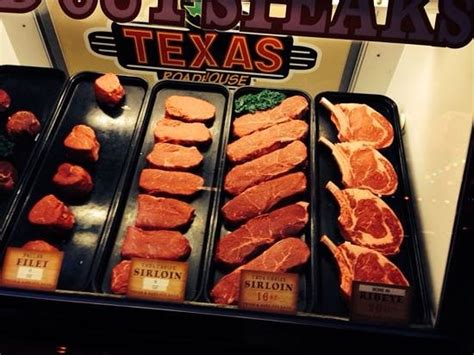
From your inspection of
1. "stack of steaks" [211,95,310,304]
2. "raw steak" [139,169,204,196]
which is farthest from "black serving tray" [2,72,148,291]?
"stack of steaks" [211,95,310,304]

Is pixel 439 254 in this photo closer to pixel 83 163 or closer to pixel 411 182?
pixel 411 182

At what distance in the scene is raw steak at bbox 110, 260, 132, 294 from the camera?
203cm

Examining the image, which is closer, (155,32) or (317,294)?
(317,294)

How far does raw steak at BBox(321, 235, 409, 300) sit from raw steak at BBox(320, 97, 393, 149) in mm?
702

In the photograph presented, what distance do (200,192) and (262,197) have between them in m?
0.29

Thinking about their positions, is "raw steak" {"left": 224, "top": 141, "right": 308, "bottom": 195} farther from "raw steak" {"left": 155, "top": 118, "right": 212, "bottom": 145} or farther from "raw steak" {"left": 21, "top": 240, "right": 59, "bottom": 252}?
"raw steak" {"left": 21, "top": 240, "right": 59, "bottom": 252}

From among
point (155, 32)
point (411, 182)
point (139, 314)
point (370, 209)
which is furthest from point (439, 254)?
point (155, 32)

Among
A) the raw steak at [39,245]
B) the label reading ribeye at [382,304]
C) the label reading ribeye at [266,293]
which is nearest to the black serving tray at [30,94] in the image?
the raw steak at [39,245]

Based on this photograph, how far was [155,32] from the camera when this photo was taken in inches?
96.3

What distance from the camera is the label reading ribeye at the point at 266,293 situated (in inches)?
70.0

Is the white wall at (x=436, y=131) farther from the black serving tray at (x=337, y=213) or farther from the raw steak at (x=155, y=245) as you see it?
the raw steak at (x=155, y=245)

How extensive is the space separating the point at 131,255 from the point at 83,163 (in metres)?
0.63

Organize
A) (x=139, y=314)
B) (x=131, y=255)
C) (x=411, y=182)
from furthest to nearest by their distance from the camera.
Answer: (x=411, y=182)
(x=131, y=255)
(x=139, y=314)

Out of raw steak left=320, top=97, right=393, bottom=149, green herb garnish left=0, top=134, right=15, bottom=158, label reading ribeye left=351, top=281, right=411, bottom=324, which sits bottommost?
label reading ribeye left=351, top=281, right=411, bottom=324
